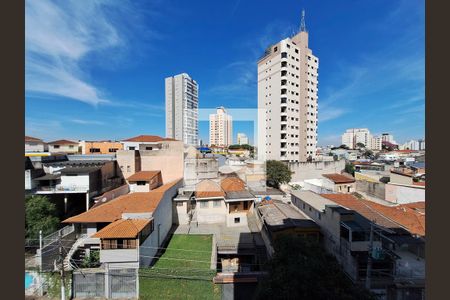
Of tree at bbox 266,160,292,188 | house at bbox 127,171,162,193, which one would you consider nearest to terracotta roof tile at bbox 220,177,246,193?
house at bbox 127,171,162,193

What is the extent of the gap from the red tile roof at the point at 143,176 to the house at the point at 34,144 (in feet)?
51.8

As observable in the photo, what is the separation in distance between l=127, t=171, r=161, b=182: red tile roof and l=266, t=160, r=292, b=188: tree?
13.0 metres

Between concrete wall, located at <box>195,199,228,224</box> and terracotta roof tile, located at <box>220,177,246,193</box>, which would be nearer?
concrete wall, located at <box>195,199,228,224</box>

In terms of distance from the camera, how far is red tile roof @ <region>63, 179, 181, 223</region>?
10.3 metres

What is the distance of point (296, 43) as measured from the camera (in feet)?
118

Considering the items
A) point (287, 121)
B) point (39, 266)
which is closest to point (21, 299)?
point (39, 266)

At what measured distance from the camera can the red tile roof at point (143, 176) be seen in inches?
650

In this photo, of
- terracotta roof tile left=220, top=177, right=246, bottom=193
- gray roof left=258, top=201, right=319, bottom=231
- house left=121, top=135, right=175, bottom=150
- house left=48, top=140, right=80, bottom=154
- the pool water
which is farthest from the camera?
house left=48, top=140, right=80, bottom=154

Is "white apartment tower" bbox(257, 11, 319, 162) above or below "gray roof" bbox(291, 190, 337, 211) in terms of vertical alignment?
above

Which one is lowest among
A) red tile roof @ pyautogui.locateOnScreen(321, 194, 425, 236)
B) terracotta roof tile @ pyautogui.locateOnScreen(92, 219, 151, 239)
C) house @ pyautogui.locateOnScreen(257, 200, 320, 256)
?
house @ pyautogui.locateOnScreen(257, 200, 320, 256)

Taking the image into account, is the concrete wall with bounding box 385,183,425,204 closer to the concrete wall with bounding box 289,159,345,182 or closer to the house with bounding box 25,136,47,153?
the concrete wall with bounding box 289,159,345,182

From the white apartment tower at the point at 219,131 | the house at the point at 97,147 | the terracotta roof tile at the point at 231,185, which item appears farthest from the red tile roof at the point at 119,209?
the white apartment tower at the point at 219,131

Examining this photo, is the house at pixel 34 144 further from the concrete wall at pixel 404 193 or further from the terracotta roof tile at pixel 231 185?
the concrete wall at pixel 404 193

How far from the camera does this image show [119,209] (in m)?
11.1
